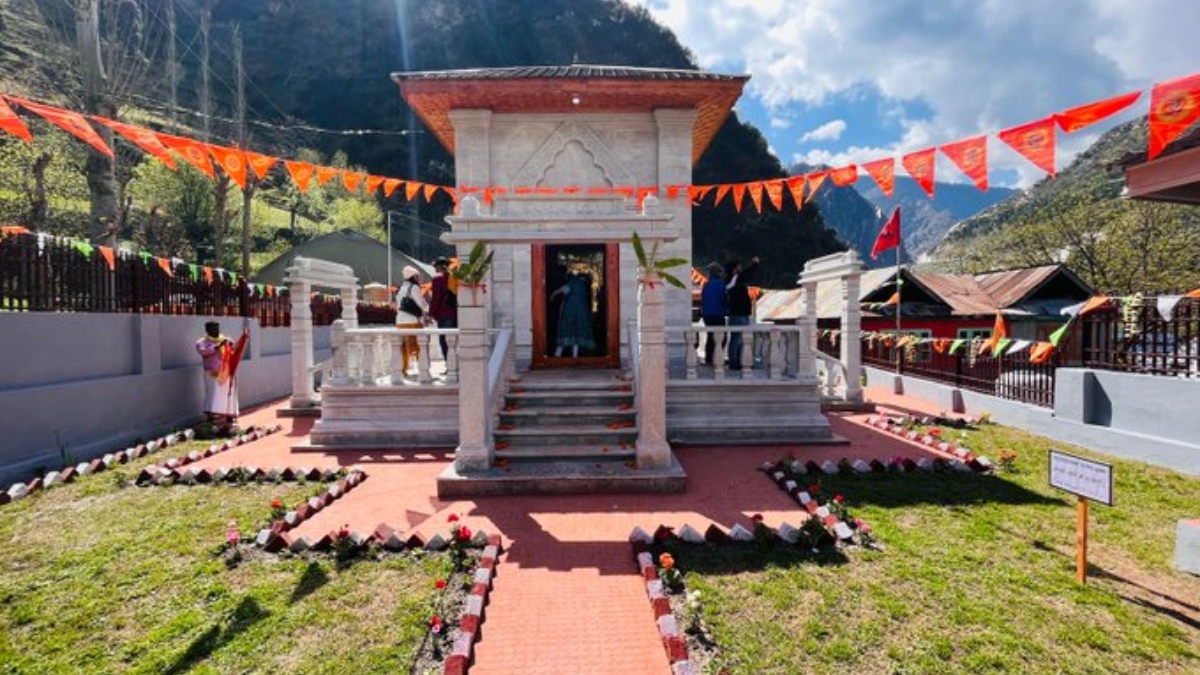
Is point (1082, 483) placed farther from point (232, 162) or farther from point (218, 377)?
point (218, 377)

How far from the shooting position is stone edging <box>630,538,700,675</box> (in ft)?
10.3

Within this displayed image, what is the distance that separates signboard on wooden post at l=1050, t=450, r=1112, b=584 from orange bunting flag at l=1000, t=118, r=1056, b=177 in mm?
3625

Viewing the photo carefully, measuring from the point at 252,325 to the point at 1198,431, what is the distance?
16.9m

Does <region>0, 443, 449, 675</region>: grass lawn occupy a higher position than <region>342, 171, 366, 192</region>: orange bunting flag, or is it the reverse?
<region>342, 171, 366, 192</region>: orange bunting flag

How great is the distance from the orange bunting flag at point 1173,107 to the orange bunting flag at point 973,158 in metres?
1.78

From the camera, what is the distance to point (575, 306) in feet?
33.7

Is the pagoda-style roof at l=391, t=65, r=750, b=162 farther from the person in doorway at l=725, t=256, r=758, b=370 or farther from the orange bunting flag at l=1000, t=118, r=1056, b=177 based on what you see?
the orange bunting flag at l=1000, t=118, r=1056, b=177

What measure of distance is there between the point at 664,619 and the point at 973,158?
6738 mm

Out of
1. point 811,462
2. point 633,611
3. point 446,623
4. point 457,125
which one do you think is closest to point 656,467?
point 811,462

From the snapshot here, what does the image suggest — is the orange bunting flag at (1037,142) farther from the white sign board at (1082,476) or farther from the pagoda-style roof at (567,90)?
→ the pagoda-style roof at (567,90)

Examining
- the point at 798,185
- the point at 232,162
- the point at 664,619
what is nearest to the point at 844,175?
the point at 798,185

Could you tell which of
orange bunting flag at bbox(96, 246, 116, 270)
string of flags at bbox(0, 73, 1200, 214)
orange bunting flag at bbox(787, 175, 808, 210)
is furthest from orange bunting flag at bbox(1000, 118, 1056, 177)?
orange bunting flag at bbox(96, 246, 116, 270)

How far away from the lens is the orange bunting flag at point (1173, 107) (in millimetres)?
4812

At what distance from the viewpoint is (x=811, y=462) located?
7055mm
